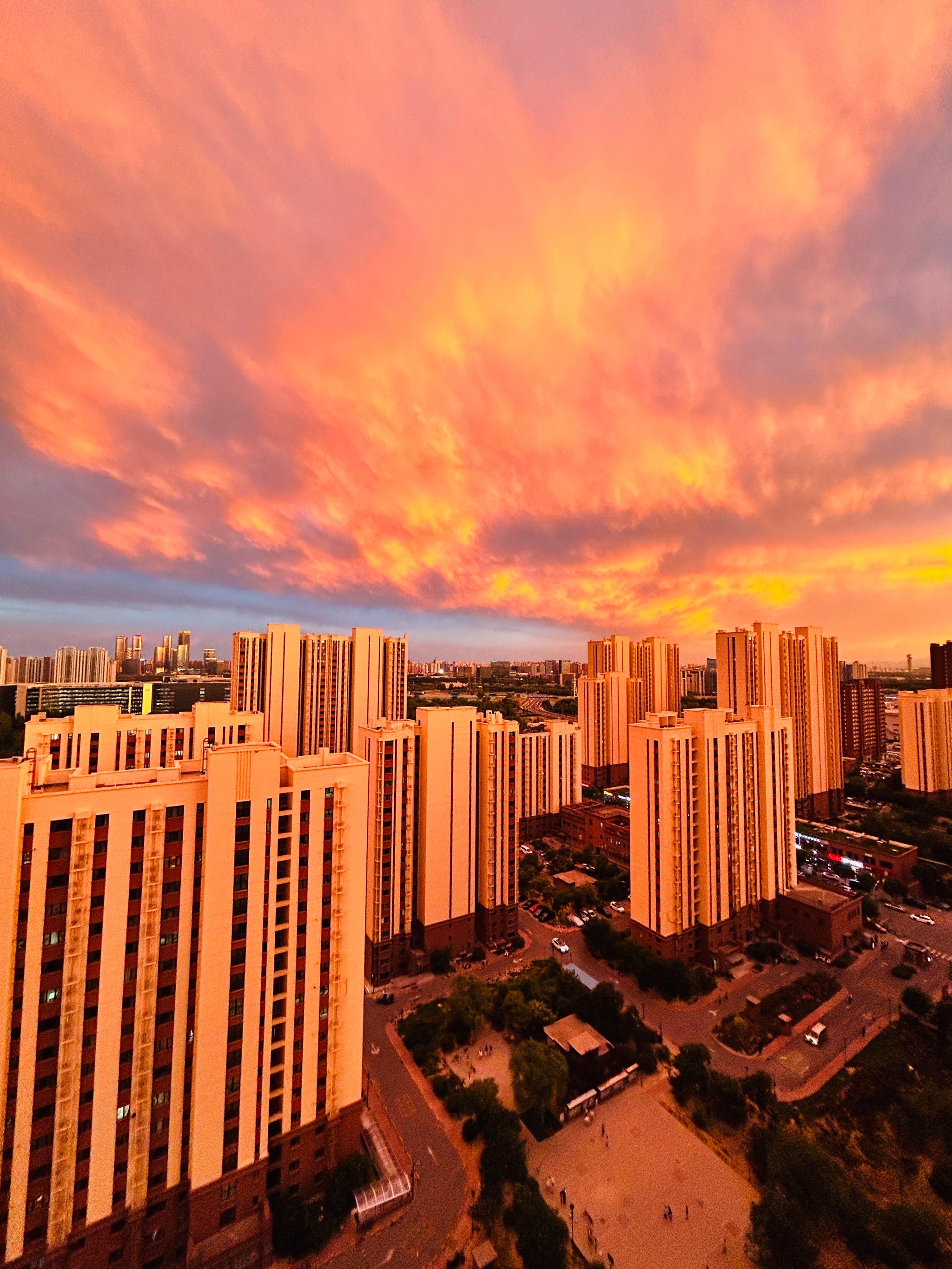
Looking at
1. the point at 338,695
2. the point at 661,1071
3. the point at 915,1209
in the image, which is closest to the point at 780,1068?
the point at 661,1071

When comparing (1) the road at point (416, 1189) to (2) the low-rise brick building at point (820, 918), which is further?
(2) the low-rise brick building at point (820, 918)

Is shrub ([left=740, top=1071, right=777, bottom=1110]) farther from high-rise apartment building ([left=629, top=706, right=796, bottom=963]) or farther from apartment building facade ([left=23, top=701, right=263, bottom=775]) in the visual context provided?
apartment building facade ([left=23, top=701, right=263, bottom=775])

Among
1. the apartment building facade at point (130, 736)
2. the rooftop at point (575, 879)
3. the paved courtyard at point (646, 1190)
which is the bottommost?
the paved courtyard at point (646, 1190)

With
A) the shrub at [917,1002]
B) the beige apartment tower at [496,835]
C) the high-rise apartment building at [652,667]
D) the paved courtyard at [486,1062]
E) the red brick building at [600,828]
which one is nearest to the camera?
the paved courtyard at [486,1062]

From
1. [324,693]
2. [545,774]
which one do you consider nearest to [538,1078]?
[545,774]

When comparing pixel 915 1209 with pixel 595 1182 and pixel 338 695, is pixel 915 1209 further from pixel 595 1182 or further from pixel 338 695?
pixel 338 695

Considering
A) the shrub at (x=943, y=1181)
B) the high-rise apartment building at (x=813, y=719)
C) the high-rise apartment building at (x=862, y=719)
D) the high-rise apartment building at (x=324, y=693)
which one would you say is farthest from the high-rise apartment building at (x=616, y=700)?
the shrub at (x=943, y=1181)

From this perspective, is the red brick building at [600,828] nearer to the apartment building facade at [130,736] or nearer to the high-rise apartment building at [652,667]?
the high-rise apartment building at [652,667]

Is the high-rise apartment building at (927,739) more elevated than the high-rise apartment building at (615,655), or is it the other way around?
the high-rise apartment building at (615,655)
